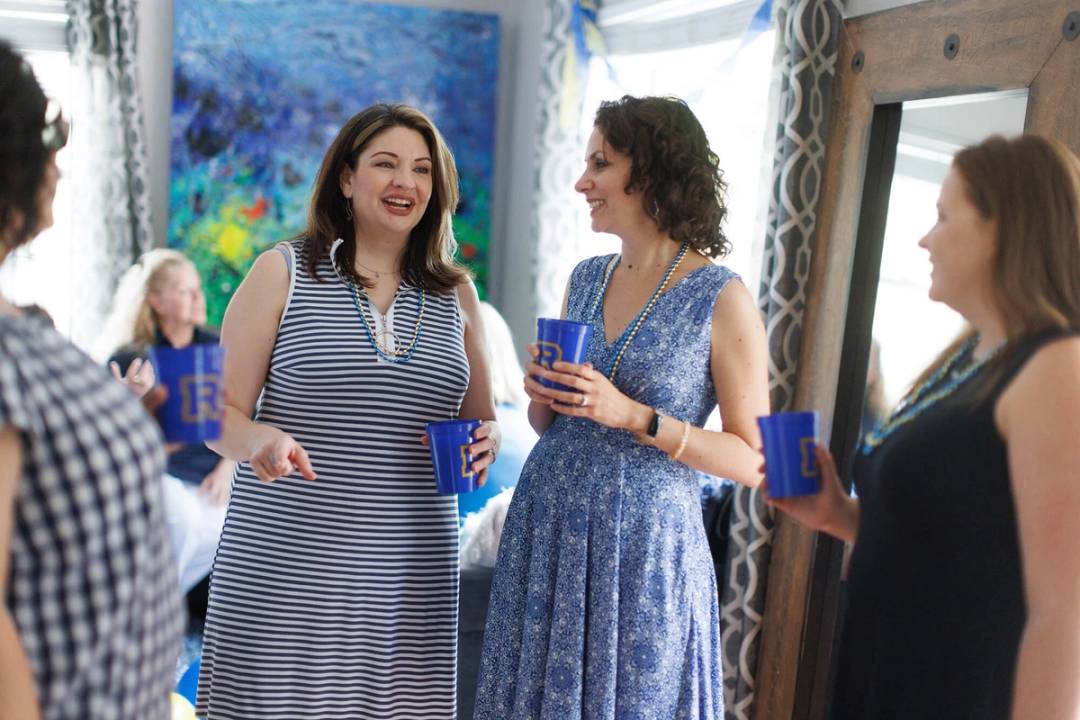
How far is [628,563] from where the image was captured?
176 centimetres

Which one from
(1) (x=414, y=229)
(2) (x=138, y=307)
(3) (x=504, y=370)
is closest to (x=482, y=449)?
(1) (x=414, y=229)

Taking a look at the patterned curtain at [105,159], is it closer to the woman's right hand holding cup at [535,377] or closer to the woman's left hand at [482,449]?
the woman's left hand at [482,449]

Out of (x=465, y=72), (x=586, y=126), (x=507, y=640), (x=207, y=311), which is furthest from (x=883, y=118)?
(x=207, y=311)

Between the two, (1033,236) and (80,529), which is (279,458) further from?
(1033,236)

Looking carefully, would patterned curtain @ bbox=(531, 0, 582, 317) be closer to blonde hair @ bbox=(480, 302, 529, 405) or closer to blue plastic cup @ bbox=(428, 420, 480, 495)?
blonde hair @ bbox=(480, 302, 529, 405)

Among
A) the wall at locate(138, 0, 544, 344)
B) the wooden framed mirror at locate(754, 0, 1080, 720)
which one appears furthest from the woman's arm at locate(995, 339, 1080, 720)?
the wall at locate(138, 0, 544, 344)

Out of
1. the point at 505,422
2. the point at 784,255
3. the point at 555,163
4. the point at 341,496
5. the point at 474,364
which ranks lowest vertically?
the point at 505,422

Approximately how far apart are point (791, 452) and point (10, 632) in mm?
877

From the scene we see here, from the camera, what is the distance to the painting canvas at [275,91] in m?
4.41

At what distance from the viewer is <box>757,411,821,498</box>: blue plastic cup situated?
4.08 ft

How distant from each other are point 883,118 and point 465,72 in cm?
274

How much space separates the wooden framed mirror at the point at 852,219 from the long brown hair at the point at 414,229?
1068mm

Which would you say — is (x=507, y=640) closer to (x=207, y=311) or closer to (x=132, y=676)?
(x=132, y=676)

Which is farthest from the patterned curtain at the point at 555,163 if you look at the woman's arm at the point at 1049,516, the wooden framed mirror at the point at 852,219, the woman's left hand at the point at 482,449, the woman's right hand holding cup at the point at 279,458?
the woman's arm at the point at 1049,516
